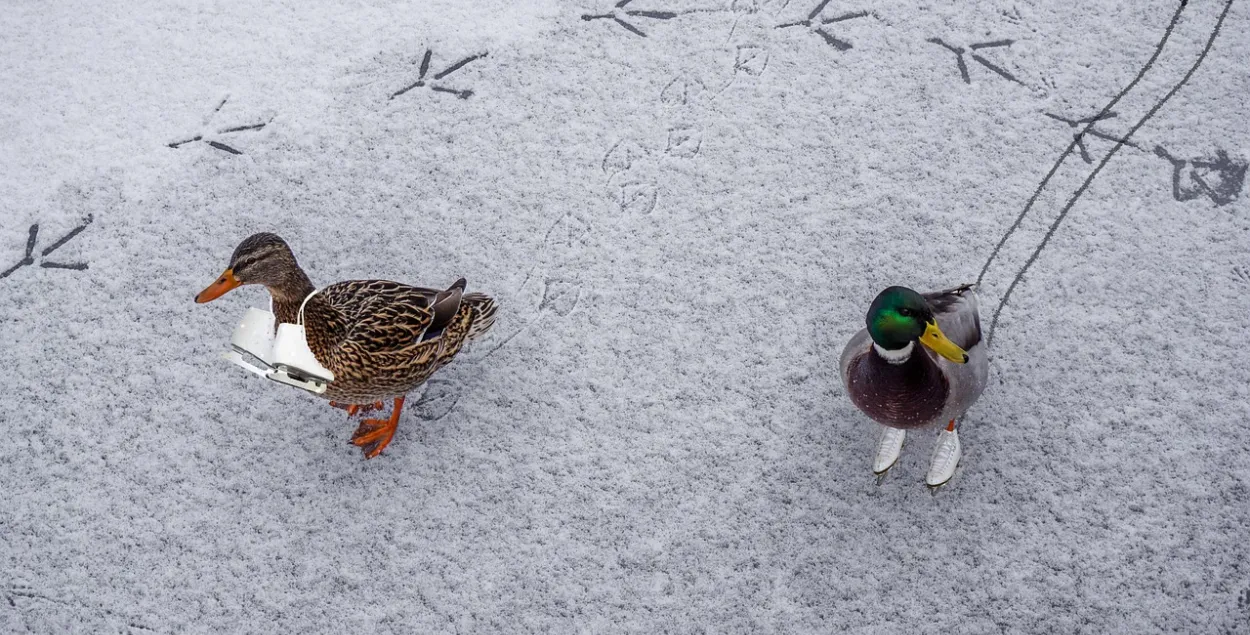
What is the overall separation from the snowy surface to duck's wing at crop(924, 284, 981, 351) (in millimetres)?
323

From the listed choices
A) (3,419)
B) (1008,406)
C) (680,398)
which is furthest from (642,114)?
(3,419)

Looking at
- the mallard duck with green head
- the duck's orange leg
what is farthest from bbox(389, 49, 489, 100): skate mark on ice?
the mallard duck with green head

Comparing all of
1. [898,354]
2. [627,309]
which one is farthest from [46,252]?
[898,354]

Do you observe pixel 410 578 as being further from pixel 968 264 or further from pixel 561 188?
pixel 968 264

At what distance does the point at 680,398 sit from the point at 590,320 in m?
0.34

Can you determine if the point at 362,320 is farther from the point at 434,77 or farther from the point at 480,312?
the point at 434,77

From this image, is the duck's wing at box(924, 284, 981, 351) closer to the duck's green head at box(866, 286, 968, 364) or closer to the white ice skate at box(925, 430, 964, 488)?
the duck's green head at box(866, 286, 968, 364)

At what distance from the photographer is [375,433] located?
7.38 ft

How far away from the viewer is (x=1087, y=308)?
2.41m

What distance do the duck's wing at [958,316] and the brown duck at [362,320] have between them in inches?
43.6

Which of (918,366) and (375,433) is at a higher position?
(918,366)

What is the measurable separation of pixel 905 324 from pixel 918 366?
4.5 inches

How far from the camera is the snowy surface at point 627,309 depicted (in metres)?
2.08

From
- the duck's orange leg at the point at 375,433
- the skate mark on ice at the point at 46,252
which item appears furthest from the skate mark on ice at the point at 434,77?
the duck's orange leg at the point at 375,433
